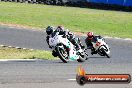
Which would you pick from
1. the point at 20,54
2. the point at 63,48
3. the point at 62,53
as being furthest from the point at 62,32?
the point at 20,54

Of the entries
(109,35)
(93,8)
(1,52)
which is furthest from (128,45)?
(93,8)

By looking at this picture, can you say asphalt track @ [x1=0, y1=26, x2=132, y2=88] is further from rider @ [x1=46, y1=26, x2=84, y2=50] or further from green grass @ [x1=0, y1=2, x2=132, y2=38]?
green grass @ [x1=0, y1=2, x2=132, y2=38]

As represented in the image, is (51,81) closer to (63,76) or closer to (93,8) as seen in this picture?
(63,76)

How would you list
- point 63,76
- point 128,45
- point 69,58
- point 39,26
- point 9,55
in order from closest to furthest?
1. point 63,76
2. point 69,58
3. point 9,55
4. point 128,45
5. point 39,26

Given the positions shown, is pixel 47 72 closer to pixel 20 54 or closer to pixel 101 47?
pixel 20 54

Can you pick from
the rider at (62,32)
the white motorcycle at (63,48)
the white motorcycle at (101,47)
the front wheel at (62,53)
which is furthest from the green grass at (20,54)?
the front wheel at (62,53)

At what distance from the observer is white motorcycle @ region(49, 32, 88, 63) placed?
1527 centimetres

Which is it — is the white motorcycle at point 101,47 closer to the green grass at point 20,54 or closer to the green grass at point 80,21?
the green grass at point 20,54

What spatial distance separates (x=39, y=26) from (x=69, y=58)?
17930 mm

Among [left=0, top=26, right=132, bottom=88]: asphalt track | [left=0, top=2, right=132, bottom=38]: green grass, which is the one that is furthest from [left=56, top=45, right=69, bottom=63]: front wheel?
[left=0, top=2, right=132, bottom=38]: green grass

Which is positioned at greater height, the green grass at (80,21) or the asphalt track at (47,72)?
the asphalt track at (47,72)

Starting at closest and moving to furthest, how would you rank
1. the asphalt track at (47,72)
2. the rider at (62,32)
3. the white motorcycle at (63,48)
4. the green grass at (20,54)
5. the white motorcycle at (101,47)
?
the asphalt track at (47,72) < the white motorcycle at (63,48) < the rider at (62,32) < the green grass at (20,54) < the white motorcycle at (101,47)

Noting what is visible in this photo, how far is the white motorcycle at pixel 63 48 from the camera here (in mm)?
15273

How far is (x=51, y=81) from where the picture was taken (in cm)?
1169
